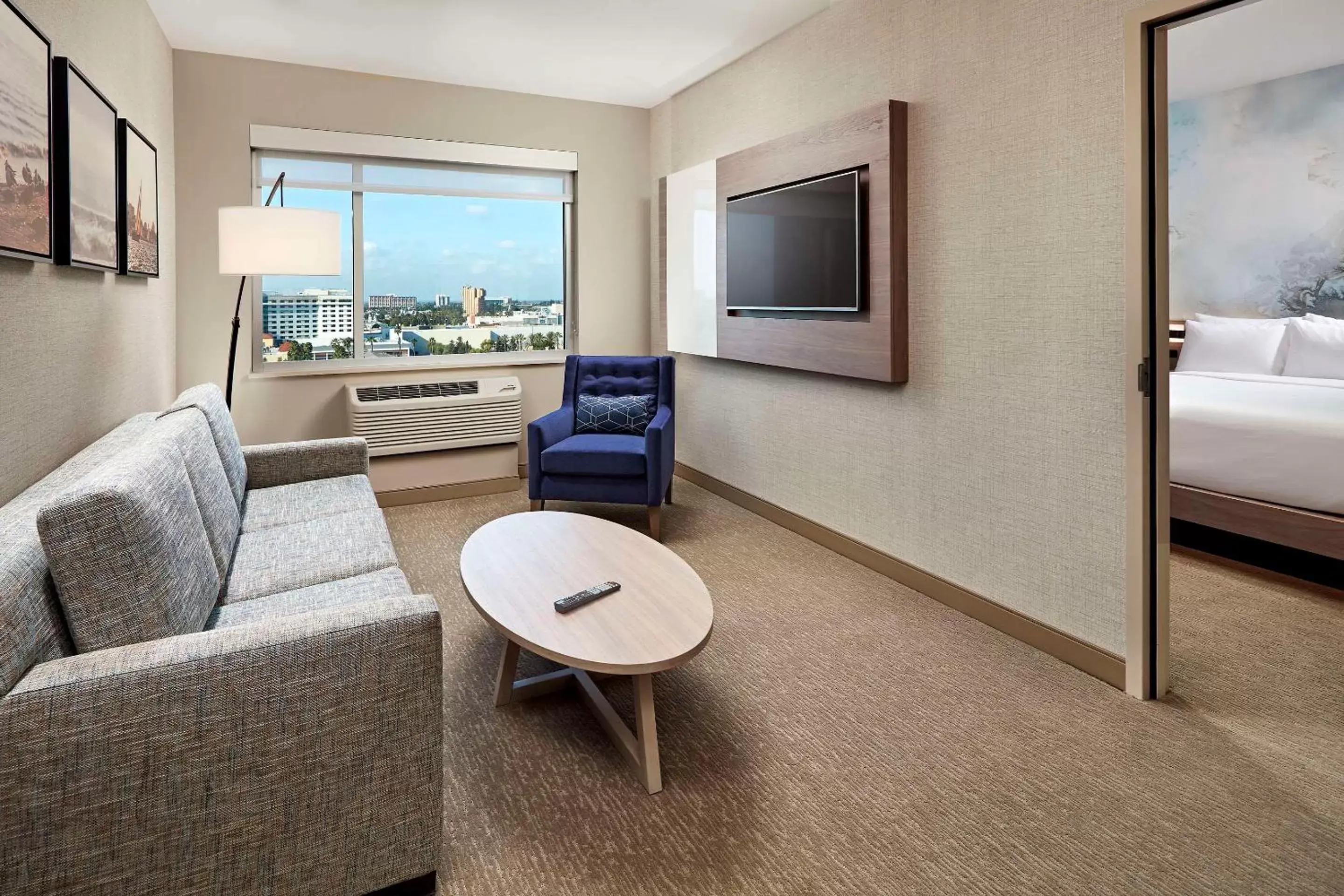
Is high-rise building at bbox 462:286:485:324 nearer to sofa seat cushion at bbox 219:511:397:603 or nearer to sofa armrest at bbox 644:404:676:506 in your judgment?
sofa armrest at bbox 644:404:676:506

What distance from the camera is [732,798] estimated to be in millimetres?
1907

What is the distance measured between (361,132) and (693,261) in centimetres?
210

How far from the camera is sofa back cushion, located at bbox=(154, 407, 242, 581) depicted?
2205 millimetres

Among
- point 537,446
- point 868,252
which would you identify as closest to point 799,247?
point 868,252

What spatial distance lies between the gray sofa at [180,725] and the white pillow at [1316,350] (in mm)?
5429

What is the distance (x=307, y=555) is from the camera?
2408mm

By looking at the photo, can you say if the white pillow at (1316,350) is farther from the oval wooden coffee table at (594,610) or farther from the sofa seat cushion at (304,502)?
the sofa seat cushion at (304,502)

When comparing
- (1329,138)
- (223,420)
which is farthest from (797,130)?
(1329,138)

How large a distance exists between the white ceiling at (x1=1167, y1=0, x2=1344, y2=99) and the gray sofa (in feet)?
15.1

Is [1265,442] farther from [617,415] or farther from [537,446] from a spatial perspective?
[537,446]

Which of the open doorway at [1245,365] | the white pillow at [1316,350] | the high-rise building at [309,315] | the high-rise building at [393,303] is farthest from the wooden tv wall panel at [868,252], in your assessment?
the white pillow at [1316,350]

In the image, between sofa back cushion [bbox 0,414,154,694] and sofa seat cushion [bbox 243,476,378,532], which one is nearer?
sofa back cushion [bbox 0,414,154,694]

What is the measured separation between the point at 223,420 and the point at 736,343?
2.54 m

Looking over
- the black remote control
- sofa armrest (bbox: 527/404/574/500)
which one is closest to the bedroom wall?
sofa armrest (bbox: 527/404/574/500)
